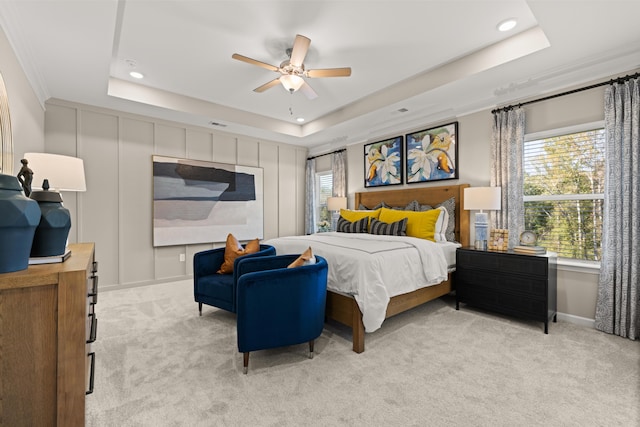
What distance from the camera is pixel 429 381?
202 centimetres

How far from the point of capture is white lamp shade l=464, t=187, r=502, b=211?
3.31 meters

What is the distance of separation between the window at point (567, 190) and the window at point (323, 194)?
3568 millimetres

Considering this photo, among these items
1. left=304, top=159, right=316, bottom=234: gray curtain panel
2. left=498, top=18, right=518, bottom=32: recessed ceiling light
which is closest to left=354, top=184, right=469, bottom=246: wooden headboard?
left=304, top=159, right=316, bottom=234: gray curtain panel

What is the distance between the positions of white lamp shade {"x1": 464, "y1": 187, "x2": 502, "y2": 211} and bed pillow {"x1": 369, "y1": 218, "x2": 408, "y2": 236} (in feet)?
2.62

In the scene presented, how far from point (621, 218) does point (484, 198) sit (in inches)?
44.7

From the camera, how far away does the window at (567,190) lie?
9.78 feet

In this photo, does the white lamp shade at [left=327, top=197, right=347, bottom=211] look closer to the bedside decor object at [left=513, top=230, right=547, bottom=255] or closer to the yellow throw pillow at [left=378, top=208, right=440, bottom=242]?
the yellow throw pillow at [left=378, top=208, right=440, bottom=242]

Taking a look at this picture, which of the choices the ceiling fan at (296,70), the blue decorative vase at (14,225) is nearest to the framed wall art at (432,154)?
the ceiling fan at (296,70)

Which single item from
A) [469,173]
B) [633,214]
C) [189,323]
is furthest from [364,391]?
[469,173]

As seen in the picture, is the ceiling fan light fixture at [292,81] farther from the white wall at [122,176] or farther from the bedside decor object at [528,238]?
the bedside decor object at [528,238]

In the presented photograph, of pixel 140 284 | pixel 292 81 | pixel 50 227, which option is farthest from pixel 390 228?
pixel 140 284

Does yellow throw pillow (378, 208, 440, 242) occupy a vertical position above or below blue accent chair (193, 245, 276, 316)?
above

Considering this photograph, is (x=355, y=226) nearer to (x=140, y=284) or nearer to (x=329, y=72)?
(x=329, y=72)

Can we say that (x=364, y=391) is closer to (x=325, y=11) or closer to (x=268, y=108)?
(x=325, y=11)
